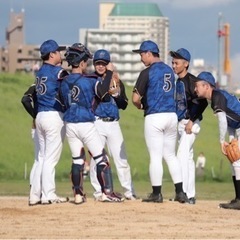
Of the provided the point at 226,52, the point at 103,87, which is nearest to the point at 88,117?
the point at 103,87

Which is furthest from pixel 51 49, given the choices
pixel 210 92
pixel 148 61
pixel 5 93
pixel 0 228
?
pixel 5 93

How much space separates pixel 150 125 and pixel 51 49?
1.70 meters

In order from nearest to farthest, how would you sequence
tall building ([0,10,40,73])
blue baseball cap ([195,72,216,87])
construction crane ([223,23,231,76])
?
blue baseball cap ([195,72,216,87])
tall building ([0,10,40,73])
construction crane ([223,23,231,76])

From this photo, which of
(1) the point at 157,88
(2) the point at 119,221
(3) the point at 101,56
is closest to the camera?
(2) the point at 119,221

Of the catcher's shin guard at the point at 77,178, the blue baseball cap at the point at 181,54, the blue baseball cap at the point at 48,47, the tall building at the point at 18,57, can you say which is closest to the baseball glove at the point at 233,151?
the blue baseball cap at the point at 181,54

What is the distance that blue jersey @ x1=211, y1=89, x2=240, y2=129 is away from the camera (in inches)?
575

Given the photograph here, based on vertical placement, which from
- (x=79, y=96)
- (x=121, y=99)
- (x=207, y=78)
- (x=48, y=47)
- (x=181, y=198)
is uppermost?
(x=48, y=47)

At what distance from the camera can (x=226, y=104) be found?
14680 mm

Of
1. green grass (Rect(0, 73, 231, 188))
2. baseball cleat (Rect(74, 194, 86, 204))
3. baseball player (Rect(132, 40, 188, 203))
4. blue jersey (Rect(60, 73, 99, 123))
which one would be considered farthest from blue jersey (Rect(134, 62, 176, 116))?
green grass (Rect(0, 73, 231, 188))

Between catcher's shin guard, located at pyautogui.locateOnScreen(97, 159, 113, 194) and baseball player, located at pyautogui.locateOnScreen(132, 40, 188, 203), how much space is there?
0.57 meters

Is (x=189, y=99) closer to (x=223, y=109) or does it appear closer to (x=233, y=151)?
(x=223, y=109)

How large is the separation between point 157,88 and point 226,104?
941 millimetres

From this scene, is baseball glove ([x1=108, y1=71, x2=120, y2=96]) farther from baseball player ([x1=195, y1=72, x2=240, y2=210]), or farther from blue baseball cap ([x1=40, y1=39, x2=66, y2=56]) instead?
baseball player ([x1=195, y1=72, x2=240, y2=210])

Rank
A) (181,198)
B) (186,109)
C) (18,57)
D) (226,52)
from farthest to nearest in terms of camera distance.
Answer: (226,52)
(18,57)
(186,109)
(181,198)
